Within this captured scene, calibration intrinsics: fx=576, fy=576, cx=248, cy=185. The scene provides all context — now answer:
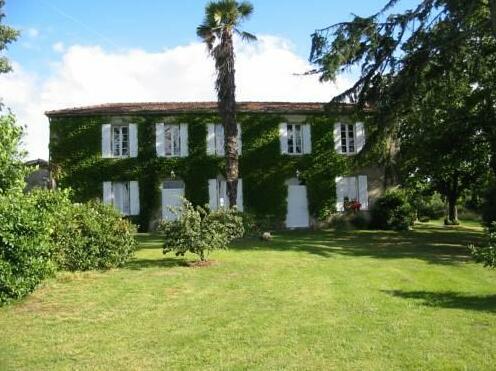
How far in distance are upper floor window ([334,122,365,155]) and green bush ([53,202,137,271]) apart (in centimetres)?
1601

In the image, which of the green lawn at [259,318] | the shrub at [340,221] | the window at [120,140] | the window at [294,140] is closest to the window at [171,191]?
the window at [120,140]

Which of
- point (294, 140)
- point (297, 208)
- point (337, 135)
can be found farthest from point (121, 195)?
point (337, 135)

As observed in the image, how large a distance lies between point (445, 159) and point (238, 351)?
55.9ft

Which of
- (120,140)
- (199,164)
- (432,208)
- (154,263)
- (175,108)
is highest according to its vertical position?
(175,108)

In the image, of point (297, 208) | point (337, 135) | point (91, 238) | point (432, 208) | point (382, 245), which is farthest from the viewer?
point (432, 208)

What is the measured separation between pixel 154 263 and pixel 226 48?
10725 mm

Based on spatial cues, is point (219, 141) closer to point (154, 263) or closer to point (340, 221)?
point (340, 221)

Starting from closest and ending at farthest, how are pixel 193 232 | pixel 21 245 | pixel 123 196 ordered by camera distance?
pixel 21 245 → pixel 193 232 → pixel 123 196

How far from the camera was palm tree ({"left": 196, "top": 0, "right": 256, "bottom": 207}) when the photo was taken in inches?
842

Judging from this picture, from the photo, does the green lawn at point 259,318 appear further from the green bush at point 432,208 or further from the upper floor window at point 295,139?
the green bush at point 432,208

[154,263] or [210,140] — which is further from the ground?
[210,140]

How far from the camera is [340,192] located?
88.3 feet

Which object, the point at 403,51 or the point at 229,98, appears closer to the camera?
the point at 403,51

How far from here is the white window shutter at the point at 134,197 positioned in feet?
83.9
